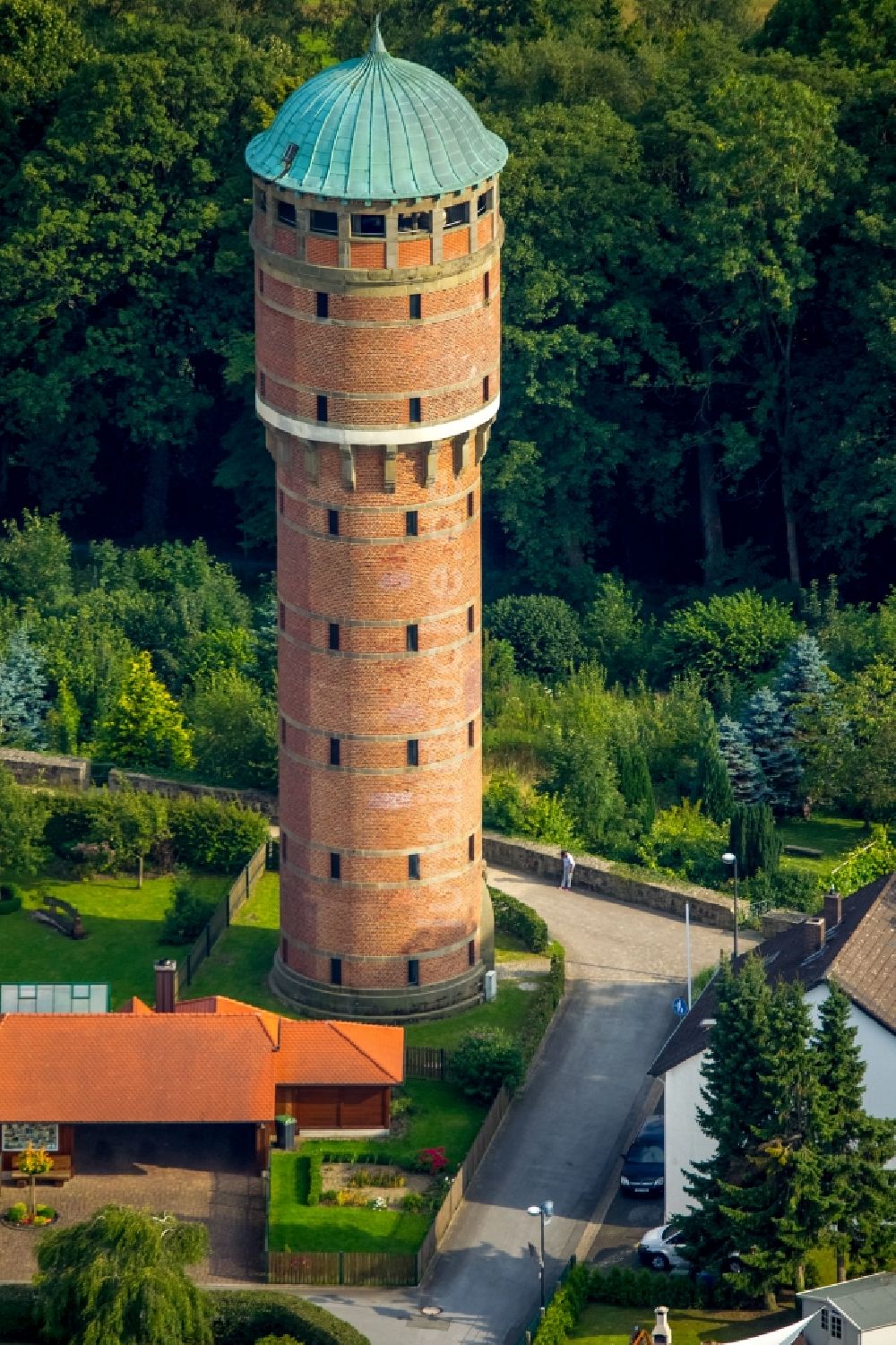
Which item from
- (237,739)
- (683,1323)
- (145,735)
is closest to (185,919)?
(237,739)

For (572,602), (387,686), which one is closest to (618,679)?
(572,602)

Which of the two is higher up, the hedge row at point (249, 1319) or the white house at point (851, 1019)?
the white house at point (851, 1019)

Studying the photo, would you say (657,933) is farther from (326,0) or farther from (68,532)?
(326,0)

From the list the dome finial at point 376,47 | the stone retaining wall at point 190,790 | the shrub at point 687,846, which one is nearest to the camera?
the dome finial at point 376,47

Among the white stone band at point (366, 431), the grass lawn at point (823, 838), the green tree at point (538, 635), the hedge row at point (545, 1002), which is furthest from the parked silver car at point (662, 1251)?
the green tree at point (538, 635)

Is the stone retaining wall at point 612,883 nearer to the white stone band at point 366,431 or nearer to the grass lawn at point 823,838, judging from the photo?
the grass lawn at point 823,838

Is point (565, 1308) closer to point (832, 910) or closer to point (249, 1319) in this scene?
point (249, 1319)

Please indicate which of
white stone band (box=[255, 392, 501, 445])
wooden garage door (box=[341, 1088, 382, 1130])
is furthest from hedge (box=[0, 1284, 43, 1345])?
white stone band (box=[255, 392, 501, 445])
